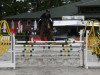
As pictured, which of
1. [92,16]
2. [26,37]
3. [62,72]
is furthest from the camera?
[92,16]

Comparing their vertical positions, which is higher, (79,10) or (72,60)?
(79,10)

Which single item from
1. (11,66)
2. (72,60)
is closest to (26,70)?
(11,66)

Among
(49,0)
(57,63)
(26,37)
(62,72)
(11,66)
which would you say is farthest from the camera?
(49,0)

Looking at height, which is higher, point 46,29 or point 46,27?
point 46,27

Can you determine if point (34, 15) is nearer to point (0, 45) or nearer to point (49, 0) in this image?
point (49, 0)

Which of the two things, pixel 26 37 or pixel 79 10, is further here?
pixel 79 10

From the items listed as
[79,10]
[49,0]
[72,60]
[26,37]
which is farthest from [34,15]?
[72,60]

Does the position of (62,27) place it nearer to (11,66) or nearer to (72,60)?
(72,60)

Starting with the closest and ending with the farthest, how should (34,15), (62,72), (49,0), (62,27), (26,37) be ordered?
(62,72) → (26,37) → (62,27) → (34,15) → (49,0)

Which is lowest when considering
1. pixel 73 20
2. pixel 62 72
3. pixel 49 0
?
pixel 62 72

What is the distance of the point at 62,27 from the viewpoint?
127 feet

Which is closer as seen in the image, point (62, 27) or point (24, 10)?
point (62, 27)

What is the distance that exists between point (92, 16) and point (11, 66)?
37.2 m

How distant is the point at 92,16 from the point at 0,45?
3680cm
